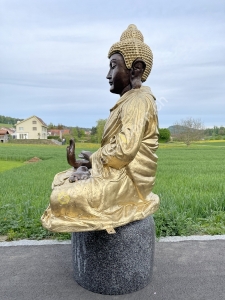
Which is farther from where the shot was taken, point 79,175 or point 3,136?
point 3,136

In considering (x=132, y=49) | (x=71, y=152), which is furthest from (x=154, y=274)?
(x=132, y=49)

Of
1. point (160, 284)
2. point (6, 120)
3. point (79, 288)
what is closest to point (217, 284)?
point (160, 284)

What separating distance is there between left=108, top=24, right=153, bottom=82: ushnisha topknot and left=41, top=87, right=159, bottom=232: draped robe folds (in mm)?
242

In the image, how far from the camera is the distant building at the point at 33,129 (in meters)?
49.3

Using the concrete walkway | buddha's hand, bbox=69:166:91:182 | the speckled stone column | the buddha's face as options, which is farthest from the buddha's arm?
the concrete walkway

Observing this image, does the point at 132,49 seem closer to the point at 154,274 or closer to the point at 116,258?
the point at 116,258

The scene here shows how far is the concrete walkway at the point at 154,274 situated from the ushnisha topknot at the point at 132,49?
1.91m

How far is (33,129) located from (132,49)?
50.0m

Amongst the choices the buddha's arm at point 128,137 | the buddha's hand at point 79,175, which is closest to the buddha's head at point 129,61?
the buddha's arm at point 128,137

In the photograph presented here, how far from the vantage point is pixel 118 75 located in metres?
2.44

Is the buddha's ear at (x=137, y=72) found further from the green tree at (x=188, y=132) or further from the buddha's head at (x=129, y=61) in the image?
the green tree at (x=188, y=132)

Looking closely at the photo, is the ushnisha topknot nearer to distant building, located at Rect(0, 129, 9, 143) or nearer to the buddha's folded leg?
the buddha's folded leg

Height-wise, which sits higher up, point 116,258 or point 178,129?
point 178,129

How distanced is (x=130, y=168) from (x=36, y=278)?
4.81 ft
